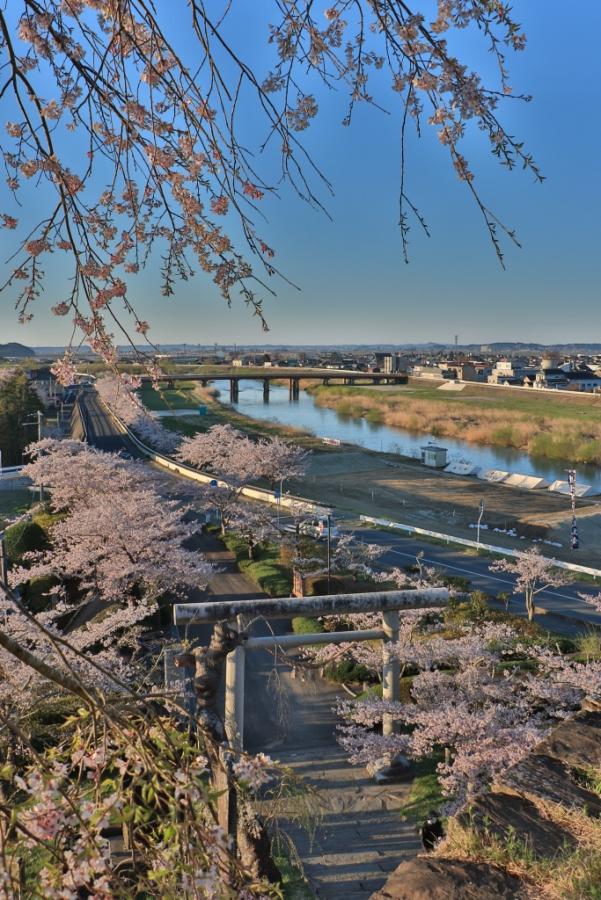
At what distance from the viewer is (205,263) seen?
2.58m

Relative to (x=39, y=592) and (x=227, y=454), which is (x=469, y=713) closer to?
(x=39, y=592)

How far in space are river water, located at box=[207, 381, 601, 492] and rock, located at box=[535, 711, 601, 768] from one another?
119 feet

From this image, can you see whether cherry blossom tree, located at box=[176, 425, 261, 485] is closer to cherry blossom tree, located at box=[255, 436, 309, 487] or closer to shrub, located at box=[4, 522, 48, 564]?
cherry blossom tree, located at box=[255, 436, 309, 487]

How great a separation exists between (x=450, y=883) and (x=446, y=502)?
3139cm

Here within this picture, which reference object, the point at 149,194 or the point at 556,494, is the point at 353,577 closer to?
the point at 149,194

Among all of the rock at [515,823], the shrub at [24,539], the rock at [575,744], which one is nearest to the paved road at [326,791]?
the rock at [515,823]

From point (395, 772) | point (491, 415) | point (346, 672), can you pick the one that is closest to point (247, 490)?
point (346, 672)

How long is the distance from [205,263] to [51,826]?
206 centimetres

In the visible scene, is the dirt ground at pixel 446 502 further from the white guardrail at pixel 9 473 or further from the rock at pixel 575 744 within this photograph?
the rock at pixel 575 744

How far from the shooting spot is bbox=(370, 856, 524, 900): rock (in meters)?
2.99

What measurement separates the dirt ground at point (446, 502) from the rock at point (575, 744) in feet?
65.3

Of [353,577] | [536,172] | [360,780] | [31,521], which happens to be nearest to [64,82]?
[536,172]

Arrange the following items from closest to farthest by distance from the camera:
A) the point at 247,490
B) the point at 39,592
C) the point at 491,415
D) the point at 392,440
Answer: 1. the point at 39,592
2. the point at 247,490
3. the point at 392,440
4. the point at 491,415

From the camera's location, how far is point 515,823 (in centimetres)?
379
